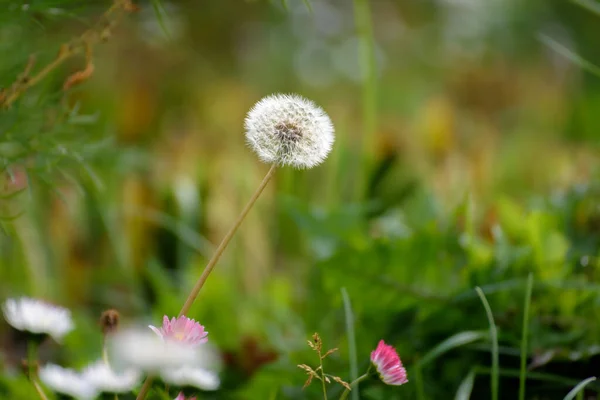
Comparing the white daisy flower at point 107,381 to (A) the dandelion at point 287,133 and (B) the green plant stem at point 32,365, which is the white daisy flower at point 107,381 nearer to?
(B) the green plant stem at point 32,365

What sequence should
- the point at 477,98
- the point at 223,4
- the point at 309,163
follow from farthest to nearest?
1. the point at 223,4
2. the point at 477,98
3. the point at 309,163

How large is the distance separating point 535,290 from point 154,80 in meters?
3.83

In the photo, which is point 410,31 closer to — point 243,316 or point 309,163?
point 243,316

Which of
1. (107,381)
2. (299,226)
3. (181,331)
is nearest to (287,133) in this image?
(181,331)

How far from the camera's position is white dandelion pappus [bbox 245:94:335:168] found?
0.64m

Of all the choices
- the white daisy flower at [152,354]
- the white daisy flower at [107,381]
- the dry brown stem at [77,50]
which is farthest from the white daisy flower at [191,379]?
the dry brown stem at [77,50]

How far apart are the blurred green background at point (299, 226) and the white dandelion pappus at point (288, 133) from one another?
0.57 ft

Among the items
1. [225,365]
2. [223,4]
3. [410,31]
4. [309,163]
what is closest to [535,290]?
[225,365]

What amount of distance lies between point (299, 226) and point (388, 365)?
2.85 ft

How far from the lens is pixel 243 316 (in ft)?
5.89

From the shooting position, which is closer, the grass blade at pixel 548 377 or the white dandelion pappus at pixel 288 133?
the white dandelion pappus at pixel 288 133

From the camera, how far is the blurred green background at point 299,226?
1077 mm

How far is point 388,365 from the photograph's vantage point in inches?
26.0

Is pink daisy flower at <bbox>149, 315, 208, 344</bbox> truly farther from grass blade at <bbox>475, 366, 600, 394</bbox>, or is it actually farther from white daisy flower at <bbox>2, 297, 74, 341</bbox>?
grass blade at <bbox>475, 366, 600, 394</bbox>
